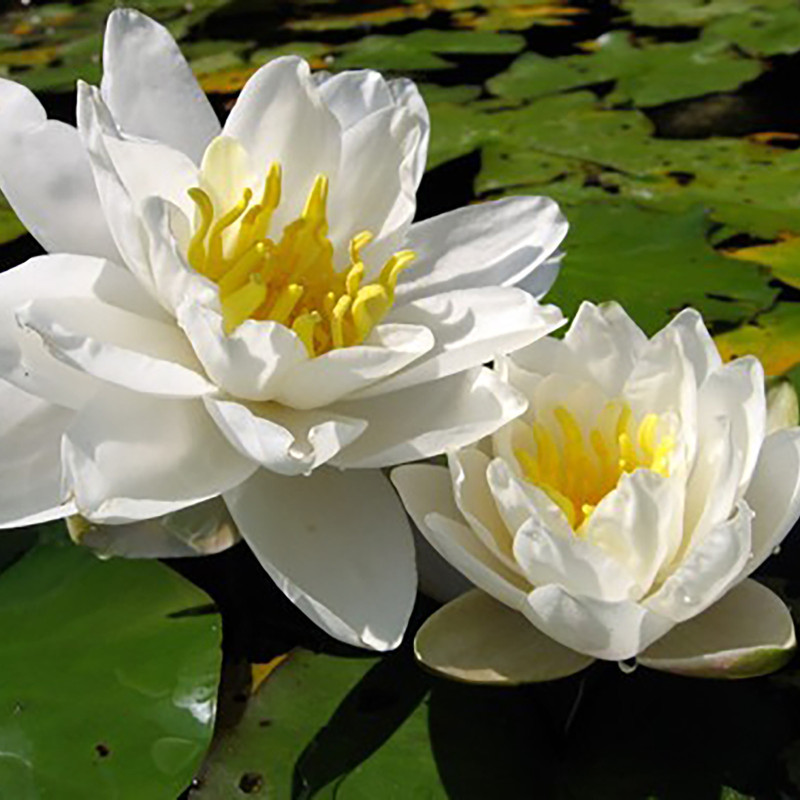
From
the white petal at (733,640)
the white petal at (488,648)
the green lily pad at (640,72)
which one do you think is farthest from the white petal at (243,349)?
the green lily pad at (640,72)

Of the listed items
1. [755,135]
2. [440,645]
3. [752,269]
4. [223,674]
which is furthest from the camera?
[755,135]

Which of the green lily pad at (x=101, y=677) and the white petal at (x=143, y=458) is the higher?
the white petal at (x=143, y=458)

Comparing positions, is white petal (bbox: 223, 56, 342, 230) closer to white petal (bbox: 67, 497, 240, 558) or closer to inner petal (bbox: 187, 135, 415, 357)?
inner petal (bbox: 187, 135, 415, 357)

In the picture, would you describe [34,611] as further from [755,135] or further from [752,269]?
[755,135]

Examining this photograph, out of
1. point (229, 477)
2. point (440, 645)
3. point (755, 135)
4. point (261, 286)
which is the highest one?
point (261, 286)

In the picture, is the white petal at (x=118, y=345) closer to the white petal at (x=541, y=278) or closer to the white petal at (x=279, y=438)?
the white petal at (x=279, y=438)

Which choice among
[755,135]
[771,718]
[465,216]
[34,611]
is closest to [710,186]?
[755,135]

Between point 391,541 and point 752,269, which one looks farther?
point 752,269

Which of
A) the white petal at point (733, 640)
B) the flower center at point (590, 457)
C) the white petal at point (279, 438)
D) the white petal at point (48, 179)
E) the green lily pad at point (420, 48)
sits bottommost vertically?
the green lily pad at point (420, 48)
